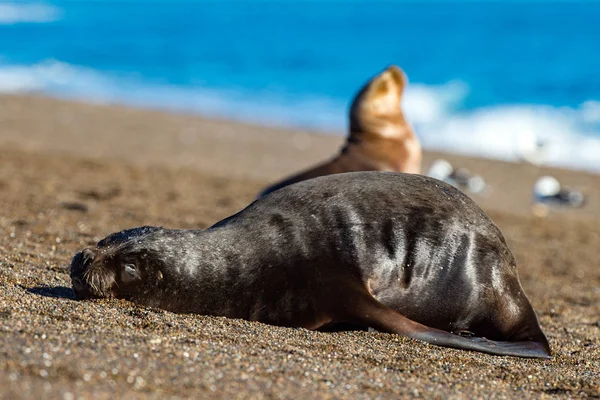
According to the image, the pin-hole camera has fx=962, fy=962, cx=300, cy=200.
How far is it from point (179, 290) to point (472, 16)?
163ft

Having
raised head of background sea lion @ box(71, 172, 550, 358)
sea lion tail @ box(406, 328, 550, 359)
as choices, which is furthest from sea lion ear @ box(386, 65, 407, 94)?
sea lion tail @ box(406, 328, 550, 359)

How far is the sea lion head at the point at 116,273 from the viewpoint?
170 inches

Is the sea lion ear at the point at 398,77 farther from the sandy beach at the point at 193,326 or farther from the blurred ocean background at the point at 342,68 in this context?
the blurred ocean background at the point at 342,68

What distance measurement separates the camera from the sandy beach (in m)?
3.11

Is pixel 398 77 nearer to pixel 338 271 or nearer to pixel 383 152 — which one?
pixel 383 152

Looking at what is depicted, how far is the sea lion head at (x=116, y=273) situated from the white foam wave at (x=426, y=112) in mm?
11851

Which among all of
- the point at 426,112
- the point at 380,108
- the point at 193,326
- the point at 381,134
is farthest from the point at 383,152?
the point at 426,112

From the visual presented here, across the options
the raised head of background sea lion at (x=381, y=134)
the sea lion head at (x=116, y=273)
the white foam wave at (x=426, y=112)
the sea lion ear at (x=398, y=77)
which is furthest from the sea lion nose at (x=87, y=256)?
the white foam wave at (x=426, y=112)

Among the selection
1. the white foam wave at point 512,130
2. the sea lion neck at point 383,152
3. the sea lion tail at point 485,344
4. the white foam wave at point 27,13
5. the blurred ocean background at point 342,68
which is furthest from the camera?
the white foam wave at point 27,13

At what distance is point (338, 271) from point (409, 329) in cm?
42

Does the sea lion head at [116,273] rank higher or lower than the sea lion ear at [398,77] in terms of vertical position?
lower

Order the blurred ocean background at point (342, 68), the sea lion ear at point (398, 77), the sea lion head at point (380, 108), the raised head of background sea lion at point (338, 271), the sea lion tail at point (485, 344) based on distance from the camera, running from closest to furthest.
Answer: the sea lion tail at point (485, 344)
the raised head of background sea lion at point (338, 271)
the sea lion head at point (380, 108)
the sea lion ear at point (398, 77)
the blurred ocean background at point (342, 68)

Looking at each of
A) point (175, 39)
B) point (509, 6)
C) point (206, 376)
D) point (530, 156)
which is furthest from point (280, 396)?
point (509, 6)

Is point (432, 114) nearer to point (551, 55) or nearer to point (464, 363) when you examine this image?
point (551, 55)
